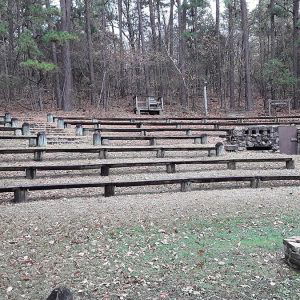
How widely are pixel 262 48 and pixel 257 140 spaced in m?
20.5

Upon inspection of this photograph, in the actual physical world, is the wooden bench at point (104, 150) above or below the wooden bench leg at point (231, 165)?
above

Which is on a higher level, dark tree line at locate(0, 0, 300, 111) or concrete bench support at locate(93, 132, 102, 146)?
dark tree line at locate(0, 0, 300, 111)

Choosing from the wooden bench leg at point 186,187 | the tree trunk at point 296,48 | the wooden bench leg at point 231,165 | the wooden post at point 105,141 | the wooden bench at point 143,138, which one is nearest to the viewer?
the wooden bench leg at point 186,187

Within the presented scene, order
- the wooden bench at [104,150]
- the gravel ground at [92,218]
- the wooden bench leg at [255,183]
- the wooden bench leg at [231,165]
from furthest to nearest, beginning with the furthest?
the wooden bench leg at [231,165] < the wooden bench at [104,150] < the wooden bench leg at [255,183] < the gravel ground at [92,218]

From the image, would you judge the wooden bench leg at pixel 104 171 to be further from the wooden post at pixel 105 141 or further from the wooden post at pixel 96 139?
the wooden post at pixel 105 141

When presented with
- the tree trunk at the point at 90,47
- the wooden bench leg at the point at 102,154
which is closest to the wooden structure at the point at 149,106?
the tree trunk at the point at 90,47

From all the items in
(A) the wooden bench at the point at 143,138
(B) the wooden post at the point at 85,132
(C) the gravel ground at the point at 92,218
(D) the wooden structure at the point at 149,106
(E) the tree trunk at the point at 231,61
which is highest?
(E) the tree trunk at the point at 231,61

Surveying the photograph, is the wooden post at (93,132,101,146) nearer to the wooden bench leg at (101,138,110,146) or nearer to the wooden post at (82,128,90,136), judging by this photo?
the wooden bench leg at (101,138,110,146)

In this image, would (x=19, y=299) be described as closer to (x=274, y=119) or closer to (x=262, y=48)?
(x=274, y=119)

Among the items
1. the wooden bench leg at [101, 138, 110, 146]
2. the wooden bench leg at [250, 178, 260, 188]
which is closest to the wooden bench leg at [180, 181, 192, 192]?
the wooden bench leg at [250, 178, 260, 188]

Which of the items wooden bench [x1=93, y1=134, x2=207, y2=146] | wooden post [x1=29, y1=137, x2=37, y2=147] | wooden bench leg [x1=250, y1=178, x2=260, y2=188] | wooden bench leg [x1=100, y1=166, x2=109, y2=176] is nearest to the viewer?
wooden bench leg [x1=250, y1=178, x2=260, y2=188]

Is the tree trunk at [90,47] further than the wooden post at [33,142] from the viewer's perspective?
Yes

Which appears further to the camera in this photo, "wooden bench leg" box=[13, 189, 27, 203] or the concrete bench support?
the concrete bench support

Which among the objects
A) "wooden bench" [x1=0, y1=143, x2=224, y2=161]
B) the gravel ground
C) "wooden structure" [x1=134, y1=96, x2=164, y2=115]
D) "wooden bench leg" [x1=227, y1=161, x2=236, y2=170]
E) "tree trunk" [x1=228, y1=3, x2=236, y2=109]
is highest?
"tree trunk" [x1=228, y1=3, x2=236, y2=109]
